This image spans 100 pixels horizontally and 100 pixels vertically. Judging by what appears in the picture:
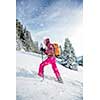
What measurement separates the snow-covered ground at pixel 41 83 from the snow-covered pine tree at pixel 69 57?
0.09ft

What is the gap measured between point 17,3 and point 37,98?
23.6 inches

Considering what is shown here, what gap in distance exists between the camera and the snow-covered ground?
1.59m

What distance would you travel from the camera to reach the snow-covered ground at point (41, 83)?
159 cm

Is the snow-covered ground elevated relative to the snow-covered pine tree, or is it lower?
lower

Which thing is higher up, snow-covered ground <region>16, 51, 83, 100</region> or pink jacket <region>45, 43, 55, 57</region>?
pink jacket <region>45, 43, 55, 57</region>

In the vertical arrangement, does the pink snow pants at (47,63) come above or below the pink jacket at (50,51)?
below

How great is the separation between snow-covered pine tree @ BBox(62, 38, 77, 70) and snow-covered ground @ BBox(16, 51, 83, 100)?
0.09 feet

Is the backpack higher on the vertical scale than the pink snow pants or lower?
higher

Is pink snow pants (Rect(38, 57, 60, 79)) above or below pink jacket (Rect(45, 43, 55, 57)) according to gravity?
below

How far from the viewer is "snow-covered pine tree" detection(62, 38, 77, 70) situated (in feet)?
5.30

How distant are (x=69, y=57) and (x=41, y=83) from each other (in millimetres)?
238

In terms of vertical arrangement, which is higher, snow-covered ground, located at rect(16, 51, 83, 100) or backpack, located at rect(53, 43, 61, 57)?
backpack, located at rect(53, 43, 61, 57)

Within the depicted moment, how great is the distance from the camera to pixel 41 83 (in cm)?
160
